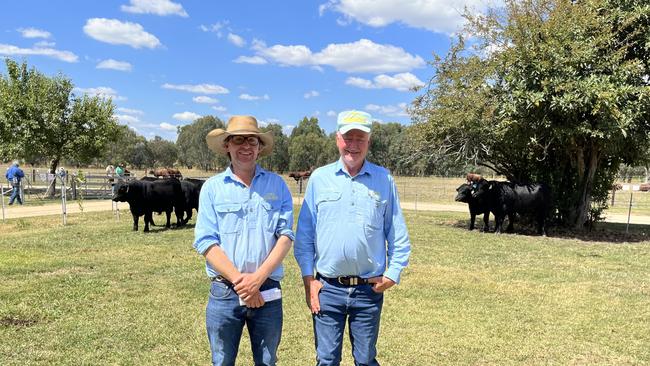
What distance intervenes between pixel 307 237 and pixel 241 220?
47cm

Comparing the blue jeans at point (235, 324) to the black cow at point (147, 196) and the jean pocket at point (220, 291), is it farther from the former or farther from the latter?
the black cow at point (147, 196)

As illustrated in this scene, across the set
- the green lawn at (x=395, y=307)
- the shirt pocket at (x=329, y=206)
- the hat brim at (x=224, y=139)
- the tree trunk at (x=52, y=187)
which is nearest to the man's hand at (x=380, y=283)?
the shirt pocket at (x=329, y=206)

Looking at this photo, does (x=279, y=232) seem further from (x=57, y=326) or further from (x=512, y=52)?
(x=512, y=52)

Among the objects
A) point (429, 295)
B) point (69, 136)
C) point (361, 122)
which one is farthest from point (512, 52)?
point (69, 136)

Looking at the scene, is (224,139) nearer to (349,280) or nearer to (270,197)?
(270,197)

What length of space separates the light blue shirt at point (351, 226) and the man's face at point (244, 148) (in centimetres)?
44

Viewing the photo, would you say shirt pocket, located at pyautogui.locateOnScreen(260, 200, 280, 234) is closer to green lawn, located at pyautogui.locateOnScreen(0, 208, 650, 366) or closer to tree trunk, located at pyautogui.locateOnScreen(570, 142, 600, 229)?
green lawn, located at pyautogui.locateOnScreen(0, 208, 650, 366)

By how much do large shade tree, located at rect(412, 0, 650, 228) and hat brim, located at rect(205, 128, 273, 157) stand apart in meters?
9.87

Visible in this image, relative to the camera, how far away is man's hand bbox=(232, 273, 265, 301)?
2922 millimetres

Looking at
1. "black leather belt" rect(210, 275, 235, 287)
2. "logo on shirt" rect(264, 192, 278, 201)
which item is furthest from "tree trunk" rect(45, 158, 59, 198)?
"logo on shirt" rect(264, 192, 278, 201)

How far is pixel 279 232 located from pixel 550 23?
1147cm

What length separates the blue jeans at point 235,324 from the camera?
302 cm

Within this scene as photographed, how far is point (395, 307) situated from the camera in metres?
6.46

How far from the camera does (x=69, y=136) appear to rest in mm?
25922
